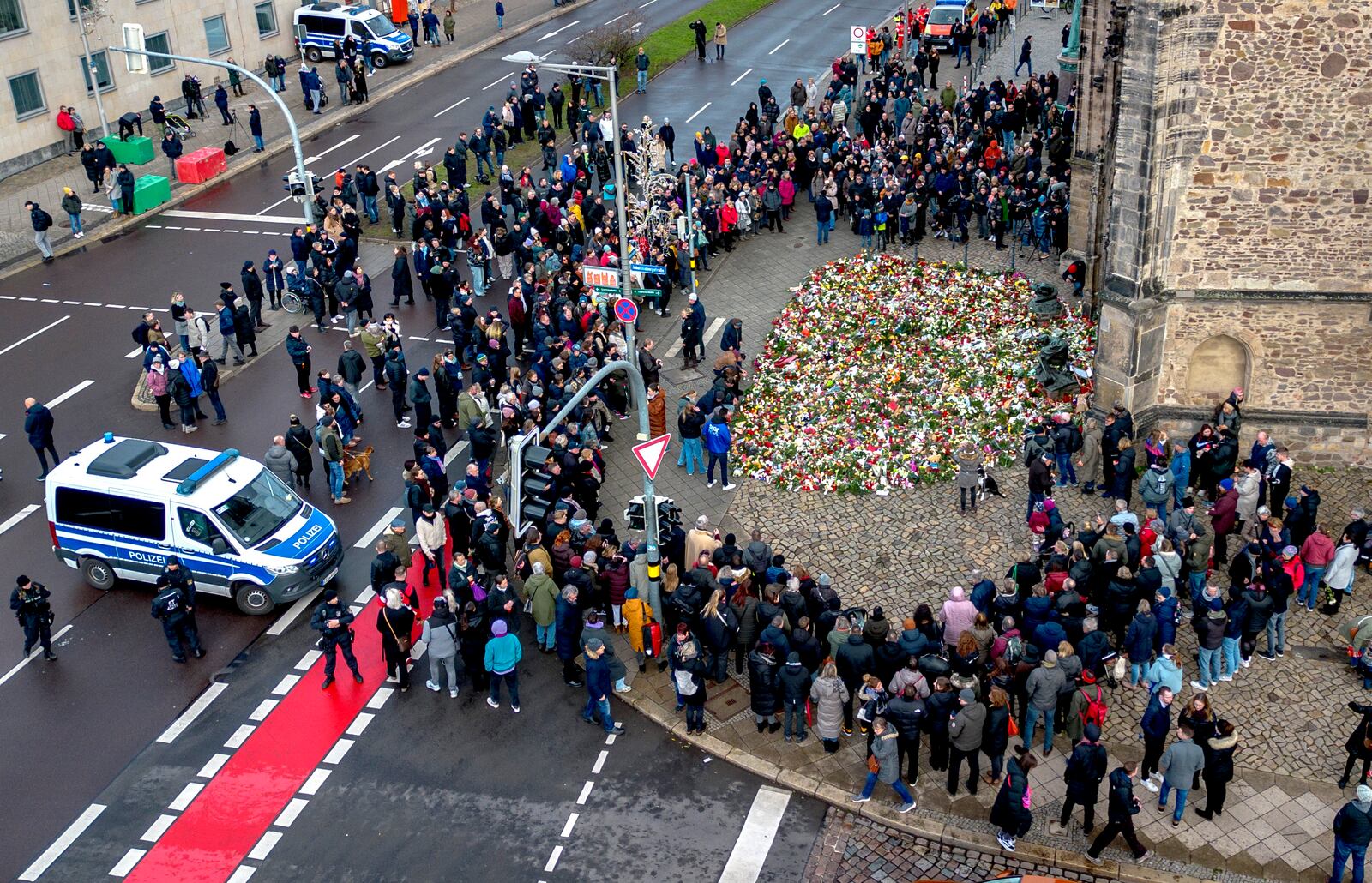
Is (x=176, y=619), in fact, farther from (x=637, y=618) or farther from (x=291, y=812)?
(x=637, y=618)

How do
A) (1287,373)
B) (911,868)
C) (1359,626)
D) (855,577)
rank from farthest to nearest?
(1287,373), (855,577), (1359,626), (911,868)

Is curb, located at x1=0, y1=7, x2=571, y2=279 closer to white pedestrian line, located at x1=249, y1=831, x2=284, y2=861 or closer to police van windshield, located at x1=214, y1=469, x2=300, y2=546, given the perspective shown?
police van windshield, located at x1=214, y1=469, x2=300, y2=546

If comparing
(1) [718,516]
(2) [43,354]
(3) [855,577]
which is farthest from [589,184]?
(3) [855,577]

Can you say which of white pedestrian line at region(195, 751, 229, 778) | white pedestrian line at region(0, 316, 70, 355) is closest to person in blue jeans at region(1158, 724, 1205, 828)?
white pedestrian line at region(195, 751, 229, 778)

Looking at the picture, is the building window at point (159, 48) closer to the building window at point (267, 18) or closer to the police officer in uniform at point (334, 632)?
the building window at point (267, 18)

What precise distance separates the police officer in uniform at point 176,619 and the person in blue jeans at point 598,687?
6.08m

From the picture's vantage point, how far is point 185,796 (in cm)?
1967

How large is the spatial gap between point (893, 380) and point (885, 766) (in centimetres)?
1162

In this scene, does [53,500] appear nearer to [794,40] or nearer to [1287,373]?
[1287,373]

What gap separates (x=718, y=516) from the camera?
25.8 meters

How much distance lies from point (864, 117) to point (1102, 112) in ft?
43.5

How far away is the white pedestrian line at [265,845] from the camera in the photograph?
18672 mm

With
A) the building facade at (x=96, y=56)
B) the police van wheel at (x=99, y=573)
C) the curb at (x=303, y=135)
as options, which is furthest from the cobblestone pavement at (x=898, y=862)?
the building facade at (x=96, y=56)

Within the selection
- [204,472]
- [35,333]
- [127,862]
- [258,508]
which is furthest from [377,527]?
[35,333]
